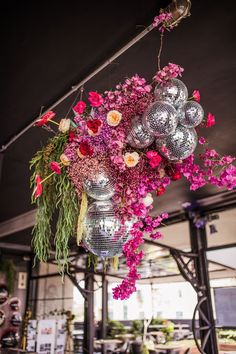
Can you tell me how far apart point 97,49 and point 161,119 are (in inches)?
38.6

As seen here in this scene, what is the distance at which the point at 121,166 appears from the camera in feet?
5.82

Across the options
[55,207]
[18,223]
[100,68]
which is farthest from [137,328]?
[100,68]

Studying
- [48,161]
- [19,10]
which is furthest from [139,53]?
[48,161]

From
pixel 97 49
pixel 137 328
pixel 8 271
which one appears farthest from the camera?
pixel 137 328

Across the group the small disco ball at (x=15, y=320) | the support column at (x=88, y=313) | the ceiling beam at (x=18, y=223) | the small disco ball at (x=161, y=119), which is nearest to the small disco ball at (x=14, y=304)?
the small disco ball at (x=15, y=320)

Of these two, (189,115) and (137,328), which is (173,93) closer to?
(189,115)

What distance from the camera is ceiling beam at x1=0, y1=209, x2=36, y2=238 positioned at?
5908mm

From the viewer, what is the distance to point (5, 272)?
9086 mm

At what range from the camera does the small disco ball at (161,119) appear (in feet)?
5.39

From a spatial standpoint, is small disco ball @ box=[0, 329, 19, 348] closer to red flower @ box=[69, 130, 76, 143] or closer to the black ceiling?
the black ceiling

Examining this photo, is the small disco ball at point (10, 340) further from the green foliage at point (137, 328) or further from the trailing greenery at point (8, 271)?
the green foliage at point (137, 328)

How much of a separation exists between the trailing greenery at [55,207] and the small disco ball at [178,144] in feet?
1.98

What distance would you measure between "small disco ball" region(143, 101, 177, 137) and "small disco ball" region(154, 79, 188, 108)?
10 cm

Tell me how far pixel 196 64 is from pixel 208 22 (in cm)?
38
